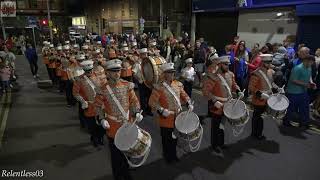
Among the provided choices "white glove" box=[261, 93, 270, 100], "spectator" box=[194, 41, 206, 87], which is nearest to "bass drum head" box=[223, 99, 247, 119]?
"white glove" box=[261, 93, 270, 100]

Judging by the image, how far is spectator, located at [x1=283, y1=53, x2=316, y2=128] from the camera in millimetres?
7348

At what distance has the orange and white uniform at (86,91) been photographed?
675 centimetres

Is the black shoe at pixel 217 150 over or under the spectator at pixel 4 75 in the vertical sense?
under

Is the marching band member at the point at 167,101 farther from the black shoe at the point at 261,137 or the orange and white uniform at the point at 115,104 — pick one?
the black shoe at the point at 261,137

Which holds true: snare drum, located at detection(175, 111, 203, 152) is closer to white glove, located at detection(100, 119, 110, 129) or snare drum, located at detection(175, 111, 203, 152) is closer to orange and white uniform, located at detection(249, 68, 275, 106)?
white glove, located at detection(100, 119, 110, 129)

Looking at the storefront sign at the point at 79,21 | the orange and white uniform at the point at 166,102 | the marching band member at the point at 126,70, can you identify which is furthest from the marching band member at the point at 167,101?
the storefront sign at the point at 79,21

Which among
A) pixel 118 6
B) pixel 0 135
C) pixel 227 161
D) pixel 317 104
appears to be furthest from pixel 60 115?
pixel 118 6

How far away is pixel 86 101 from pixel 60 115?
3098 mm

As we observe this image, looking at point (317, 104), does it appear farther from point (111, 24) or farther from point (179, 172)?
point (111, 24)

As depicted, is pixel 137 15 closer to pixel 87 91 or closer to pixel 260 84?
pixel 87 91

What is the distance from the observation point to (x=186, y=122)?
5.46 metres

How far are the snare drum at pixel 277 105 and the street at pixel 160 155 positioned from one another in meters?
0.74

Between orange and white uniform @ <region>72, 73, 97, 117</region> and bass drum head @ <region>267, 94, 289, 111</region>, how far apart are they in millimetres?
3830

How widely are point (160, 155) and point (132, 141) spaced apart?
205 centimetres
